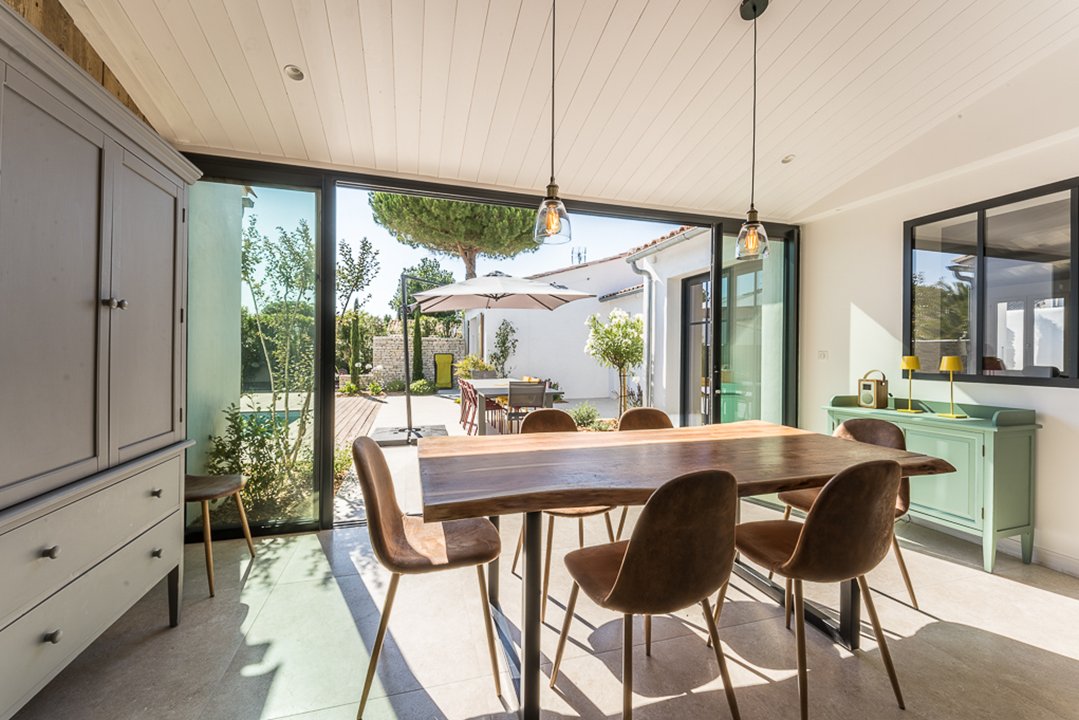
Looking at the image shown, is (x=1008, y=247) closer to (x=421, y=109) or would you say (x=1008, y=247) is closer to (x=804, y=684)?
(x=804, y=684)

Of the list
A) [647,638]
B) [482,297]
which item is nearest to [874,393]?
[647,638]

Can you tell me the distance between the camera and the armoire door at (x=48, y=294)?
1.29 meters

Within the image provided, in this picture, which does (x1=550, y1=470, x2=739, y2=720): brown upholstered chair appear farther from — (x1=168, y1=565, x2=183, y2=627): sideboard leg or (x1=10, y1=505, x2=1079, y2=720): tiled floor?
(x1=168, y1=565, x2=183, y2=627): sideboard leg

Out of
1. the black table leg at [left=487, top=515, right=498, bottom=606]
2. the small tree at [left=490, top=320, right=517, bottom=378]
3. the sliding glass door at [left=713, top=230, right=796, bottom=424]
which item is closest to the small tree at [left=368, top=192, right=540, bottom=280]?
the small tree at [left=490, top=320, right=517, bottom=378]

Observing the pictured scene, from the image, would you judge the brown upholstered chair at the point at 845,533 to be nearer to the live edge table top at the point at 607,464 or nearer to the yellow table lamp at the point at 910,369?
the live edge table top at the point at 607,464

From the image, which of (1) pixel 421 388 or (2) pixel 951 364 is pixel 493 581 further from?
(1) pixel 421 388

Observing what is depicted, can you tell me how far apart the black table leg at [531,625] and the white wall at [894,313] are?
3273 mm

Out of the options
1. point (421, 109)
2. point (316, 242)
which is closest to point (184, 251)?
point (316, 242)

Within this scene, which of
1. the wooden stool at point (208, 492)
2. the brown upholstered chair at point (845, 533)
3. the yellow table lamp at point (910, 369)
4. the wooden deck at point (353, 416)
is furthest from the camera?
the wooden deck at point (353, 416)

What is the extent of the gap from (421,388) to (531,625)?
11.0m

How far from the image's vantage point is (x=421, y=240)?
9.83 meters

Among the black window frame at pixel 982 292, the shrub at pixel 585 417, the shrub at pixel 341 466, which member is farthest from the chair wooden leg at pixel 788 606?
the shrub at pixel 585 417

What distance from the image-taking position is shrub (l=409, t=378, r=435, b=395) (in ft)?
39.4

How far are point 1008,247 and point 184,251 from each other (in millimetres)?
4740
